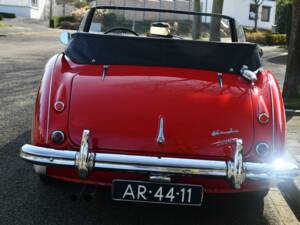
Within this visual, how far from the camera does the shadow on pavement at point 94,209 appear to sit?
12.0ft

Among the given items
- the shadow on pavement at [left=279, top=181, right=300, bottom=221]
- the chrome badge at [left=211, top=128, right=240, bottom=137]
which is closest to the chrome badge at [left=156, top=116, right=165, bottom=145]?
the chrome badge at [left=211, top=128, right=240, bottom=137]

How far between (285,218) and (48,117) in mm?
2022

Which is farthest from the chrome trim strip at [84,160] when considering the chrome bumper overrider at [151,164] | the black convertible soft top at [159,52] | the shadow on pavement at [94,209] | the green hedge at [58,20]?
the green hedge at [58,20]

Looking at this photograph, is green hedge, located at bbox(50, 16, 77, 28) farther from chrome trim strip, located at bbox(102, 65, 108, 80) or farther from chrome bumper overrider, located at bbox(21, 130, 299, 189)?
chrome bumper overrider, located at bbox(21, 130, 299, 189)

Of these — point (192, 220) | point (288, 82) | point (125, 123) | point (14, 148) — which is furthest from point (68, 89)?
point (288, 82)

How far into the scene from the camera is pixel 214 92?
3.75m

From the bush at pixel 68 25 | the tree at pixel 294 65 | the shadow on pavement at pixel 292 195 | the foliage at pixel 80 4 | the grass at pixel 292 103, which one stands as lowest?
the bush at pixel 68 25

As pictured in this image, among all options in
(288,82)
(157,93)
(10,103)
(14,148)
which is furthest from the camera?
(288,82)

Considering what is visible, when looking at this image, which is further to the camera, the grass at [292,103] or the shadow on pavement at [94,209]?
the grass at [292,103]

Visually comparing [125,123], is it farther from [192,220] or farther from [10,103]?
[10,103]

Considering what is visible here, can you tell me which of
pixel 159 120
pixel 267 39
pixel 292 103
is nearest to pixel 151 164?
pixel 159 120

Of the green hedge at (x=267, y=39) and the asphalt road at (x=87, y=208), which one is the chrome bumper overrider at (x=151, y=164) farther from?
the green hedge at (x=267, y=39)

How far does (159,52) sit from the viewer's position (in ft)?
13.6

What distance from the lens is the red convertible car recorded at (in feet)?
10.7
